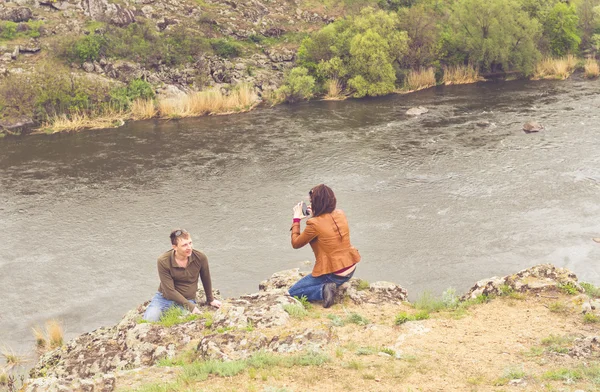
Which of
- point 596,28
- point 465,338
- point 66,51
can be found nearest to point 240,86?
point 66,51

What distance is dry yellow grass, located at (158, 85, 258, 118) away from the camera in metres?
40.2

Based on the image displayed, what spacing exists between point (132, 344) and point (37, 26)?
42436mm

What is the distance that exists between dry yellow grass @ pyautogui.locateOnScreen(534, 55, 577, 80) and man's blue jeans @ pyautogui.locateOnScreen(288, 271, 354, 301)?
4075 cm

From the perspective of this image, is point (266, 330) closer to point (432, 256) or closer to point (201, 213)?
point (432, 256)

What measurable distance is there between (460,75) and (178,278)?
4118 cm

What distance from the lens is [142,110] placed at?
40.0 metres

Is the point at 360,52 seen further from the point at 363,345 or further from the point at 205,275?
the point at 363,345

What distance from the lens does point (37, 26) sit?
44688 mm

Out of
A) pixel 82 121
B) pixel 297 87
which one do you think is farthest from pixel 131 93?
pixel 297 87

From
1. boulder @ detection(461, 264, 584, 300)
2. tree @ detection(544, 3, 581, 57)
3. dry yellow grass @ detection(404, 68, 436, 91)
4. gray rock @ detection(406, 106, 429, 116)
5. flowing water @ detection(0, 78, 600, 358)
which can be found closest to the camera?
boulder @ detection(461, 264, 584, 300)

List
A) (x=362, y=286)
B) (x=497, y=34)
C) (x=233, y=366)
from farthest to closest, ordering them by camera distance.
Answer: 1. (x=497, y=34)
2. (x=362, y=286)
3. (x=233, y=366)

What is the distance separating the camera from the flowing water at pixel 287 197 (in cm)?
1788

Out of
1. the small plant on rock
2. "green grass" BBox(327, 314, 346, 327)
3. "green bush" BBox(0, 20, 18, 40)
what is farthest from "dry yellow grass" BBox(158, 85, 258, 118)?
the small plant on rock

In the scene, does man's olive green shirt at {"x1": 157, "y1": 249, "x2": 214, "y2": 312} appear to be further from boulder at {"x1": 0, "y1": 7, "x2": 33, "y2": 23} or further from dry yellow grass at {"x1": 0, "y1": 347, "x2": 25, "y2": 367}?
boulder at {"x1": 0, "y1": 7, "x2": 33, "y2": 23}
